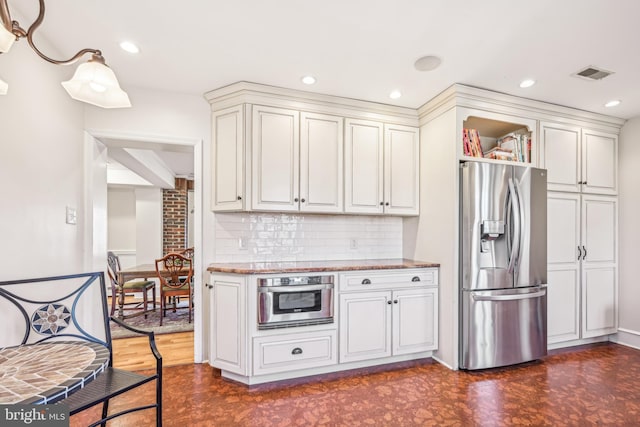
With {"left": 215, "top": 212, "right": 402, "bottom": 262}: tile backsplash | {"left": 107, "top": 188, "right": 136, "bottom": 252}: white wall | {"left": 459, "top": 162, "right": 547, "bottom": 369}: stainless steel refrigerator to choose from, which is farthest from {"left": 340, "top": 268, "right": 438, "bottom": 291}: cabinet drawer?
{"left": 107, "top": 188, "right": 136, "bottom": 252}: white wall

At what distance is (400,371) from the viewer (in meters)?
2.69

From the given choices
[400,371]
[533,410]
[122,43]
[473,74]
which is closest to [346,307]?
[400,371]

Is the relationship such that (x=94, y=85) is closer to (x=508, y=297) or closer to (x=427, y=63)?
(x=427, y=63)

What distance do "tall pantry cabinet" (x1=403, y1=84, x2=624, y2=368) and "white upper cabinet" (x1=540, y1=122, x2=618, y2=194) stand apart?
1 centimetres

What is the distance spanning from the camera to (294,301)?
250 centimetres

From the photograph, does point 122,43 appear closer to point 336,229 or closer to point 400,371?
point 336,229

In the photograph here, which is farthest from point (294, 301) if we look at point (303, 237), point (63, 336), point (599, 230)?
point (599, 230)

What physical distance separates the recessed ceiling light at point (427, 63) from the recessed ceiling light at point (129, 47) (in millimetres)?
1966

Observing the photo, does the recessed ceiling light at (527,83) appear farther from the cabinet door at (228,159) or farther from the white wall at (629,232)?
the cabinet door at (228,159)

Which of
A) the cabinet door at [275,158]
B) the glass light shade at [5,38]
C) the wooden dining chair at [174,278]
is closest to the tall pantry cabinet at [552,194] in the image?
the cabinet door at [275,158]

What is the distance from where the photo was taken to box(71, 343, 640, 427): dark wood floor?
2.00 m

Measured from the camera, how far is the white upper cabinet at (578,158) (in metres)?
3.06

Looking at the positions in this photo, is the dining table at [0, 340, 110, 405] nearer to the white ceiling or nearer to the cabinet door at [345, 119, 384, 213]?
the white ceiling

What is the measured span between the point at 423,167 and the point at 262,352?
7.29ft
